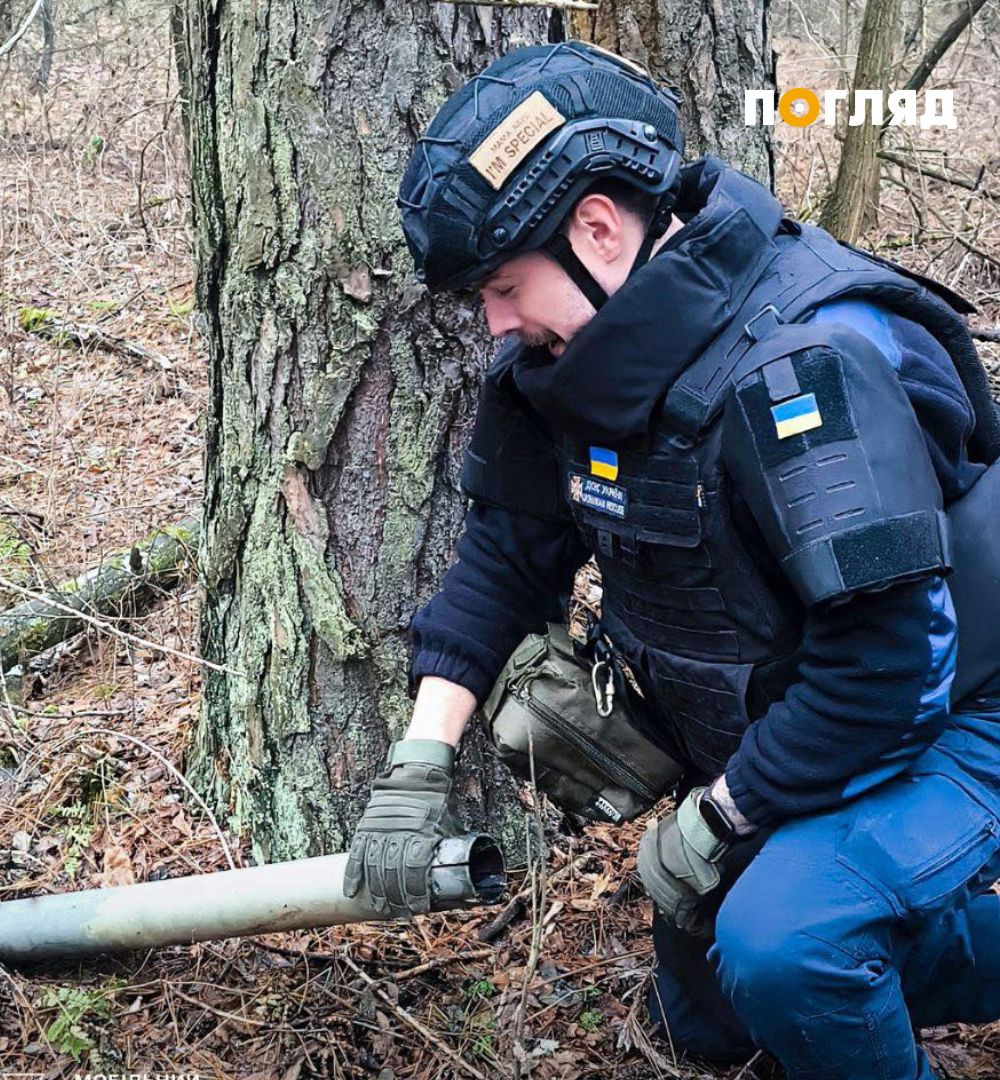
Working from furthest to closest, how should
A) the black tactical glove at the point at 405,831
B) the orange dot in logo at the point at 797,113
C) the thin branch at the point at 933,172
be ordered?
the orange dot in logo at the point at 797,113, the thin branch at the point at 933,172, the black tactical glove at the point at 405,831

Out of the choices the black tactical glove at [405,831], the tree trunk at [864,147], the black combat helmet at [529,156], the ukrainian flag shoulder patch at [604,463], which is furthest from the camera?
the tree trunk at [864,147]

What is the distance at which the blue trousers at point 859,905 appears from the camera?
2076 mm

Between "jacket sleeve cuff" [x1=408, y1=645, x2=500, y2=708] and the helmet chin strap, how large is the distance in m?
0.90

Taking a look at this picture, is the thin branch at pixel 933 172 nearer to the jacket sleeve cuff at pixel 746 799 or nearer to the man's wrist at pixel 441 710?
the man's wrist at pixel 441 710

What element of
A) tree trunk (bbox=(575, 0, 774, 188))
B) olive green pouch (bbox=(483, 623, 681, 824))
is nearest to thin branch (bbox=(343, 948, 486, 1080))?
olive green pouch (bbox=(483, 623, 681, 824))

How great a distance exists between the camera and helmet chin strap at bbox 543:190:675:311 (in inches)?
83.0

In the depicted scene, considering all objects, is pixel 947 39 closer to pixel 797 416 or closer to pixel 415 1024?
pixel 797 416

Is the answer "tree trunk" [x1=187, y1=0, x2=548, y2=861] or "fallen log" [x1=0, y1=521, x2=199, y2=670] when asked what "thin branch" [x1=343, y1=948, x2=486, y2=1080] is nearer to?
"tree trunk" [x1=187, y1=0, x2=548, y2=861]

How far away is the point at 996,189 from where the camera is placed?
762 cm

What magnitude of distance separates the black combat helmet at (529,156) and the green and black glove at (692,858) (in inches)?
40.7

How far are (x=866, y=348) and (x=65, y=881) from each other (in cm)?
259

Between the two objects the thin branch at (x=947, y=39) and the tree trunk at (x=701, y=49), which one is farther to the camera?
the thin branch at (x=947, y=39)

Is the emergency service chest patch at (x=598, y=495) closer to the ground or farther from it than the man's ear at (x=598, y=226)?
closer to the ground

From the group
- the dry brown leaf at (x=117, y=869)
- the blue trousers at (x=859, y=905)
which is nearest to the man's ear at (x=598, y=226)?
the blue trousers at (x=859, y=905)
